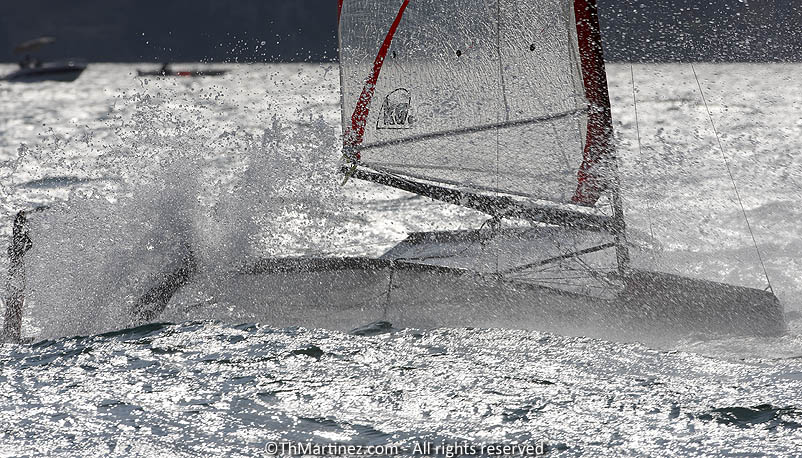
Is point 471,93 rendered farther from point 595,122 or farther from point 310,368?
point 310,368

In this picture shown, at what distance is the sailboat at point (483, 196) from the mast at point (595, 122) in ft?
0.04

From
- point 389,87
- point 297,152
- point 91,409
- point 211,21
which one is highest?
point 211,21

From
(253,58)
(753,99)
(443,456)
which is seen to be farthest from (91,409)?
(253,58)

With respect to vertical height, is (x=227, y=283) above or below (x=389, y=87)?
below

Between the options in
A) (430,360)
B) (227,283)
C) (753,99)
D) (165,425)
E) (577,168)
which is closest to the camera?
(165,425)

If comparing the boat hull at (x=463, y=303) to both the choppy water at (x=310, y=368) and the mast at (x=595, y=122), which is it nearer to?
the choppy water at (x=310, y=368)

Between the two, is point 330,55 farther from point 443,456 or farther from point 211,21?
point 443,456

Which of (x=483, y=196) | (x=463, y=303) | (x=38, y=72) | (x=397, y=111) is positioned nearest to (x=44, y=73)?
(x=38, y=72)

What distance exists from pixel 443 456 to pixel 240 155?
14489 millimetres

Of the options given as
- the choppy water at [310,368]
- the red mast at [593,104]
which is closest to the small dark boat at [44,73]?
the choppy water at [310,368]

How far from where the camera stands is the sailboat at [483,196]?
5980 mm

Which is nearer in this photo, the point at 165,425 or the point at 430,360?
the point at 165,425

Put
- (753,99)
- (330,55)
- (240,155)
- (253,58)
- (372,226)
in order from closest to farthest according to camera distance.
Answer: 1. (372,226)
2. (240,155)
3. (753,99)
4. (253,58)
5. (330,55)

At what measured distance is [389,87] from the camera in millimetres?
7348
